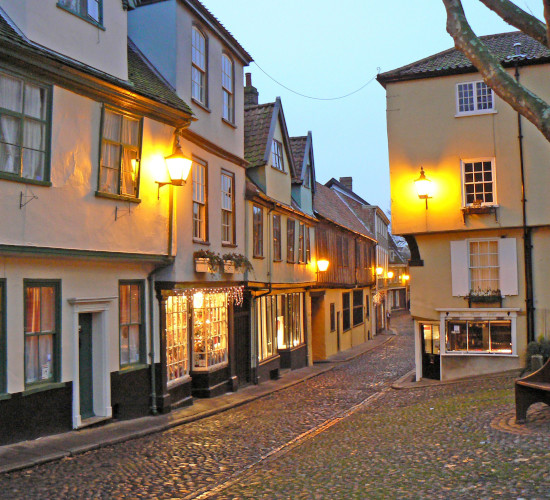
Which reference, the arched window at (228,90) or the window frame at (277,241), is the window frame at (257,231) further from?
the arched window at (228,90)

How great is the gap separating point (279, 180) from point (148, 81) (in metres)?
9.40

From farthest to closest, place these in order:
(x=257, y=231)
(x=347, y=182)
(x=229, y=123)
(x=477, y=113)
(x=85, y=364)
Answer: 1. (x=347, y=182)
2. (x=257, y=231)
3. (x=477, y=113)
4. (x=229, y=123)
5. (x=85, y=364)

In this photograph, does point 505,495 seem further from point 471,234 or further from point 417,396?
point 471,234

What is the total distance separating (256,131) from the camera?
22.6m

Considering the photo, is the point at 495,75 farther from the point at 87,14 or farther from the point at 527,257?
the point at 527,257

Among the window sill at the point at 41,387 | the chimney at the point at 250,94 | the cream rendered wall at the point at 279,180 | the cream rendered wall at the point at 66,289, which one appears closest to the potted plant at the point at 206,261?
the cream rendered wall at the point at 66,289

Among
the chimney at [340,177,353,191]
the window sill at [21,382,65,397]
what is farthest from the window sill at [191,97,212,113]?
the chimney at [340,177,353,191]

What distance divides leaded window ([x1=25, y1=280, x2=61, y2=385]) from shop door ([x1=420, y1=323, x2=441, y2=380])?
12.2 metres

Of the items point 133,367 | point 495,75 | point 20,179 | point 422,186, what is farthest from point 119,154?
point 422,186

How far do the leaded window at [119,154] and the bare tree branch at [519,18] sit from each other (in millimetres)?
7326

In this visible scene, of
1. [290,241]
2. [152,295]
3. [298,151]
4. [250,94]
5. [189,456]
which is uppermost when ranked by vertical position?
[250,94]

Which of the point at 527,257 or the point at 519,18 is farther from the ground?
the point at 519,18

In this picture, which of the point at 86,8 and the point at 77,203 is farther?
the point at 86,8

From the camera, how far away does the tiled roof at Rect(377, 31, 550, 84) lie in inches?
739
